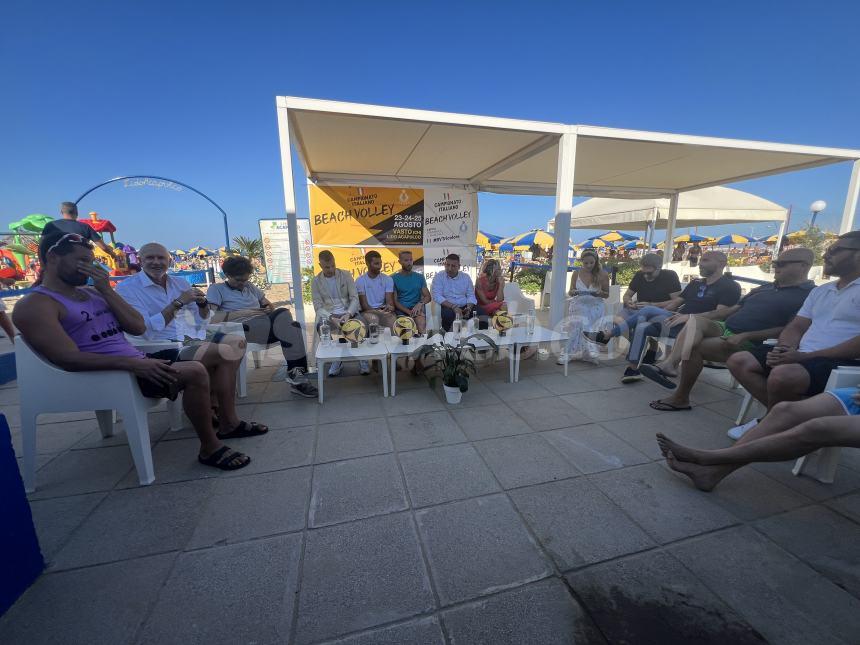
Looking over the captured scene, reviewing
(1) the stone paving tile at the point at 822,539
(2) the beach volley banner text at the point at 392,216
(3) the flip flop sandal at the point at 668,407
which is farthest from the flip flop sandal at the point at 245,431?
(2) the beach volley banner text at the point at 392,216

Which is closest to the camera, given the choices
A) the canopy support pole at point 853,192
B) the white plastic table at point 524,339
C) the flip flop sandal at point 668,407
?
the flip flop sandal at point 668,407

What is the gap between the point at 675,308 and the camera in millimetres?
3592

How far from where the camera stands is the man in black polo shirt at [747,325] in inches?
99.7

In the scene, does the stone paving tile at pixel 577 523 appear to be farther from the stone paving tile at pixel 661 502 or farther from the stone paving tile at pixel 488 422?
the stone paving tile at pixel 488 422

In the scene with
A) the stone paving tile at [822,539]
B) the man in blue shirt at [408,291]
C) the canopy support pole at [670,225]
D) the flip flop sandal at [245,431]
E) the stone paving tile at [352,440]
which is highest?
the canopy support pole at [670,225]

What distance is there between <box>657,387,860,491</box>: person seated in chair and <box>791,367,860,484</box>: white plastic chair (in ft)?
0.64

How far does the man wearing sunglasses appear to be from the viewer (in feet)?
6.28

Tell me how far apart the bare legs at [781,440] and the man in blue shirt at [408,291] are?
9.06ft

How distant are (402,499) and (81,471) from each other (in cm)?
184

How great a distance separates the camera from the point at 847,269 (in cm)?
200

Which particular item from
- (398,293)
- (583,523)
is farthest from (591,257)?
(583,523)

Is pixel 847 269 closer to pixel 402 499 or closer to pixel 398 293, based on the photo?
pixel 402 499

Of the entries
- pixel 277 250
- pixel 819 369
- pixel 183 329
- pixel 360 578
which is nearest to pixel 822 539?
pixel 819 369

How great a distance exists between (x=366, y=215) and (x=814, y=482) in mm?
5484
